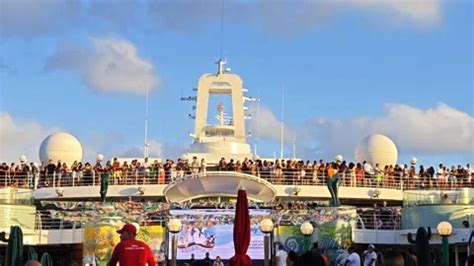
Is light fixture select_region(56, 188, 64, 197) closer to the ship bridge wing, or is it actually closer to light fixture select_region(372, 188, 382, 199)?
the ship bridge wing

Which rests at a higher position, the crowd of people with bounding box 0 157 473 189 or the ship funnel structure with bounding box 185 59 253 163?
the ship funnel structure with bounding box 185 59 253 163

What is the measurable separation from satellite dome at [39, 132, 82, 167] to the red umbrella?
2025 cm

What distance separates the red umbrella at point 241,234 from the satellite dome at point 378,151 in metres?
20.0

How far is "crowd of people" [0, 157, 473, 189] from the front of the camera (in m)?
30.9

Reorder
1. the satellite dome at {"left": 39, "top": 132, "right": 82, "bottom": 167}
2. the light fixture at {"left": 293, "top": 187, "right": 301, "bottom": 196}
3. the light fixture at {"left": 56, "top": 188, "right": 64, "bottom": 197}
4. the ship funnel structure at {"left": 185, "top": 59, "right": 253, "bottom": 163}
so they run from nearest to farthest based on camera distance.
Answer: the light fixture at {"left": 293, "top": 187, "right": 301, "bottom": 196} → the light fixture at {"left": 56, "top": 188, "right": 64, "bottom": 197} → the satellite dome at {"left": 39, "top": 132, "right": 82, "bottom": 167} → the ship funnel structure at {"left": 185, "top": 59, "right": 253, "bottom": 163}

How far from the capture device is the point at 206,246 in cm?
2780

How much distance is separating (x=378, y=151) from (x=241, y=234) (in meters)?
20.7

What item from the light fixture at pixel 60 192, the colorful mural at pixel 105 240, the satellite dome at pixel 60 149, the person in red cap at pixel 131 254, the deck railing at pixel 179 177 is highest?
the satellite dome at pixel 60 149

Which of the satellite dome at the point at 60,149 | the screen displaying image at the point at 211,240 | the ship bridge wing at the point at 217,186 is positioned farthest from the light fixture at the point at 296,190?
the satellite dome at the point at 60,149

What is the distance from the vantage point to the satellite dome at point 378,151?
119 ft

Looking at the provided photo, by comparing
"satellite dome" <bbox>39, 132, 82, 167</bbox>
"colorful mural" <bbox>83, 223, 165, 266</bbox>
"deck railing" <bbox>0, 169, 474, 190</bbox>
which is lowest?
"colorful mural" <bbox>83, 223, 165, 266</bbox>

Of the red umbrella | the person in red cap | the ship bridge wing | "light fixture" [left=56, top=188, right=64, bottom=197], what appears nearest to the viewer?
the person in red cap

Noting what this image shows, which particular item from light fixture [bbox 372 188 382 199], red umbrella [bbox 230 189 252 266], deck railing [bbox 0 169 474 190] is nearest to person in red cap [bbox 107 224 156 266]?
red umbrella [bbox 230 189 252 266]

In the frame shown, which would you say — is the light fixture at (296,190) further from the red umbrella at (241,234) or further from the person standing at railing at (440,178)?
the red umbrella at (241,234)
